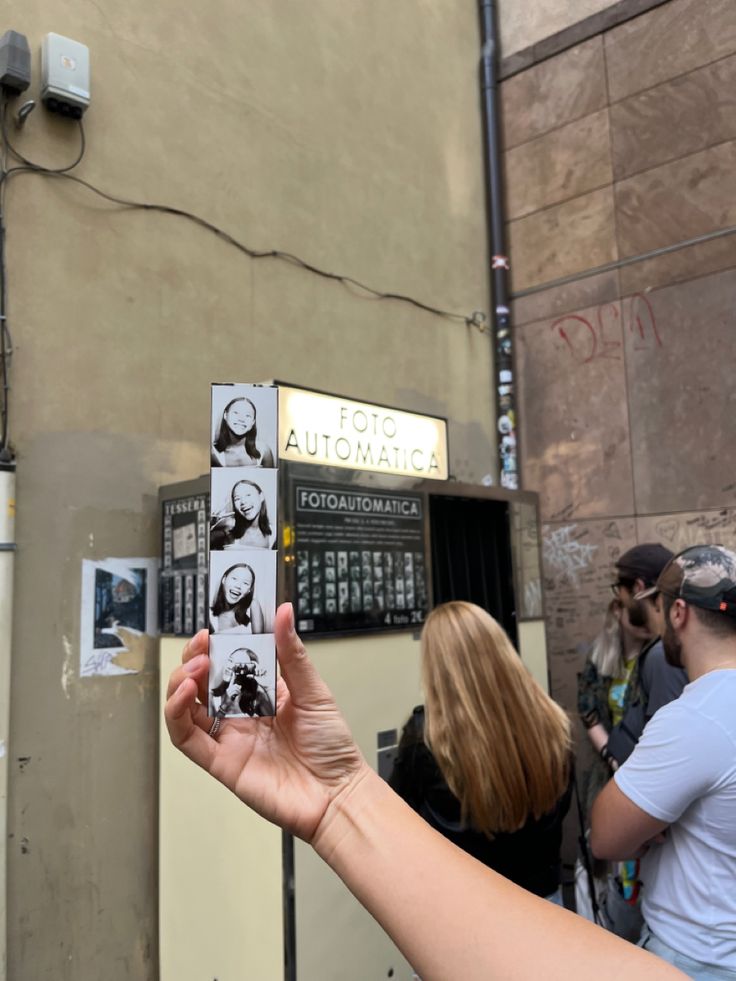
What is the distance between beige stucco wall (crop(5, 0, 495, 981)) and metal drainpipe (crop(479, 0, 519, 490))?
599 millimetres

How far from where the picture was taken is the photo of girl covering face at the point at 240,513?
1.07 metres

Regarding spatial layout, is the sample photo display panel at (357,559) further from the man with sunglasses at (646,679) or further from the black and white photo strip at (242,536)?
the black and white photo strip at (242,536)

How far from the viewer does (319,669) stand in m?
2.68

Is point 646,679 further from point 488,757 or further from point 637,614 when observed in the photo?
point 488,757

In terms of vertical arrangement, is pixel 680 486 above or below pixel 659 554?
above

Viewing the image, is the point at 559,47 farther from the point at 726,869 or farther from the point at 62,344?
the point at 726,869

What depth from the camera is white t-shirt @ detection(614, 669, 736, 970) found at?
4.66 ft

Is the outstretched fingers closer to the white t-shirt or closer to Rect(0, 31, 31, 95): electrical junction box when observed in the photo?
the white t-shirt

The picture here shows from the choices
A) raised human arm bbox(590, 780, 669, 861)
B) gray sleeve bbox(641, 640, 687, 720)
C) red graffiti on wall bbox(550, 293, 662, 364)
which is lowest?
raised human arm bbox(590, 780, 669, 861)

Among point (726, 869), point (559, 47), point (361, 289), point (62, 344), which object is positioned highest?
point (559, 47)

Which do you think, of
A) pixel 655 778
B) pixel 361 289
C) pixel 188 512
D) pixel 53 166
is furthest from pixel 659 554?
pixel 53 166

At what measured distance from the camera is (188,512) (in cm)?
291

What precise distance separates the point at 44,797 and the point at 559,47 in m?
5.15

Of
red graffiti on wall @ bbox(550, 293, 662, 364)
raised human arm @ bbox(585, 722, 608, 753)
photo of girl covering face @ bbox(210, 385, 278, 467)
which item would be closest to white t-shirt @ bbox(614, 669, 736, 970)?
photo of girl covering face @ bbox(210, 385, 278, 467)
